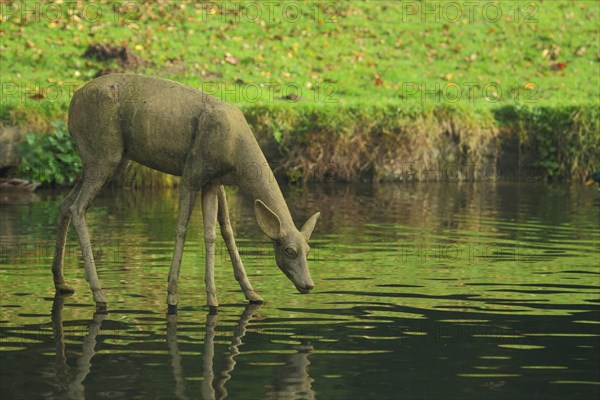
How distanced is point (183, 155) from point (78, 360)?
307 centimetres

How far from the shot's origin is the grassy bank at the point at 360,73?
27125mm

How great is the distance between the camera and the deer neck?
11758 mm

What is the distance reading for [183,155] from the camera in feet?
39.5

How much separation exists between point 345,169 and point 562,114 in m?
5.13

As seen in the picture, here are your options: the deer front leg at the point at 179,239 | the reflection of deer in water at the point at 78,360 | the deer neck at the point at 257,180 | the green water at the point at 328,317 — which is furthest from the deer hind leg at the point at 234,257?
the reflection of deer in water at the point at 78,360

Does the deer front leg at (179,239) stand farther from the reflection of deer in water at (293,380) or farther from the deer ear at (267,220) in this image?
the reflection of deer in water at (293,380)

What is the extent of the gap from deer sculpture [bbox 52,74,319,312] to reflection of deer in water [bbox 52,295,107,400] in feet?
2.30

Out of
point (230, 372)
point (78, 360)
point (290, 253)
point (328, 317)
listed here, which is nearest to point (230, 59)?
point (290, 253)

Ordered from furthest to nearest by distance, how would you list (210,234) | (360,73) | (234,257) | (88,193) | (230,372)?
(360,73) → (234,257) → (88,193) → (210,234) → (230,372)

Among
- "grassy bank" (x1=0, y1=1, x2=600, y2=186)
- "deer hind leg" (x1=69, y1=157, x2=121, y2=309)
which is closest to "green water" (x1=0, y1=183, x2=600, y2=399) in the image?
"deer hind leg" (x1=69, y1=157, x2=121, y2=309)

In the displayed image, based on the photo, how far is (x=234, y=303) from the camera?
1243 cm

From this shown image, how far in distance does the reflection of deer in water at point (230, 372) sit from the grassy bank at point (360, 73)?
48.7 ft

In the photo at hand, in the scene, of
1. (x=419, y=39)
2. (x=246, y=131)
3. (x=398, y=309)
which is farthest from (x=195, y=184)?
(x=419, y=39)

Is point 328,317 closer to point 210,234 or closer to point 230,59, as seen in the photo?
point 210,234
